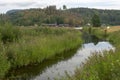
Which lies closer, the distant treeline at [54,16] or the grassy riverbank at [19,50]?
the grassy riverbank at [19,50]

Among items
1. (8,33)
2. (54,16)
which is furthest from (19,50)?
(54,16)

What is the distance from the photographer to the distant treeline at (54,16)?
320ft

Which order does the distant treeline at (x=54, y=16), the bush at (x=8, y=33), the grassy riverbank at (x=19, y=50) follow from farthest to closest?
1. the distant treeline at (x=54, y=16)
2. the bush at (x=8, y=33)
3. the grassy riverbank at (x=19, y=50)

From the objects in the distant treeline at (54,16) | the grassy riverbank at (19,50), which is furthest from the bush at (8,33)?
the distant treeline at (54,16)

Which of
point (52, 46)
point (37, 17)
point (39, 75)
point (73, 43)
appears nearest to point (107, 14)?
point (37, 17)

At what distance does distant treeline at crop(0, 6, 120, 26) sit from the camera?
97650 mm

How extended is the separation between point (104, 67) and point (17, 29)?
1757cm

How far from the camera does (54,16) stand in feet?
A: 393

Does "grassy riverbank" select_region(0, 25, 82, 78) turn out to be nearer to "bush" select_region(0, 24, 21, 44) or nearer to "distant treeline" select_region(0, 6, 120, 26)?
"bush" select_region(0, 24, 21, 44)

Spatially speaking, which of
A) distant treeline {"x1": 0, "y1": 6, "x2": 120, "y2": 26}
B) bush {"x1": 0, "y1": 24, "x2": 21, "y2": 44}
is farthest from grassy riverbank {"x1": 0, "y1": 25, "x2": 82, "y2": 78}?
distant treeline {"x1": 0, "y1": 6, "x2": 120, "y2": 26}

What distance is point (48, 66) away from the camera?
2153 centimetres

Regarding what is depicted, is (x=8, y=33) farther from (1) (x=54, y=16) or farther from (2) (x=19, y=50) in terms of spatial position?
(1) (x=54, y=16)

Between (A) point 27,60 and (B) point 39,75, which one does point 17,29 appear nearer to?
(A) point 27,60

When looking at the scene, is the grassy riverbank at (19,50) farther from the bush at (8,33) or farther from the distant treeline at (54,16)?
the distant treeline at (54,16)
